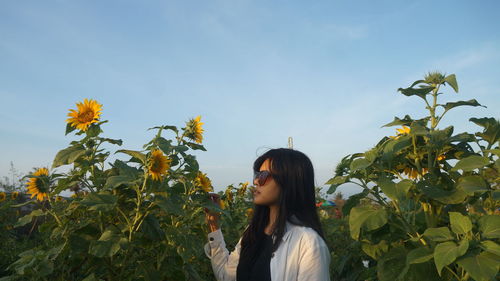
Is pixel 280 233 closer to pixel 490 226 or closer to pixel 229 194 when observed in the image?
pixel 490 226

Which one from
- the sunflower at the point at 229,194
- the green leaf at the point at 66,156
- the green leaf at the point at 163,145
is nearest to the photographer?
the green leaf at the point at 163,145

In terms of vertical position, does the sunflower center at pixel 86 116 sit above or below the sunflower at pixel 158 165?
above

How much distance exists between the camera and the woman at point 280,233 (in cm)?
208

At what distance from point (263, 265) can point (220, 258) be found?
0.37 m

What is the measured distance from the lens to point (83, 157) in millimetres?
2064

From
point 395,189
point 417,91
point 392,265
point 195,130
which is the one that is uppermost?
point 417,91

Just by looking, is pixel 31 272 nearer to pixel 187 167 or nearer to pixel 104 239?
Result: pixel 104 239

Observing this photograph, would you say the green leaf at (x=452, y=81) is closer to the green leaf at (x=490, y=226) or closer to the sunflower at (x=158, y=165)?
the green leaf at (x=490, y=226)

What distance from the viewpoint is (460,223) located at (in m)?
1.79

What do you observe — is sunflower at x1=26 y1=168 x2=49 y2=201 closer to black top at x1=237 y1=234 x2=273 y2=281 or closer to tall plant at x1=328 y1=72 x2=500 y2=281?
black top at x1=237 y1=234 x2=273 y2=281

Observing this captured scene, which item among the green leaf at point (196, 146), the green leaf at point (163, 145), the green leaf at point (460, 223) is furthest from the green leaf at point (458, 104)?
the green leaf at point (163, 145)

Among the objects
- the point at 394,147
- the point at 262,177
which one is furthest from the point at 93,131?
the point at 394,147

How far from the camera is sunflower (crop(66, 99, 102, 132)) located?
7.05ft

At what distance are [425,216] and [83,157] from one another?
184cm
